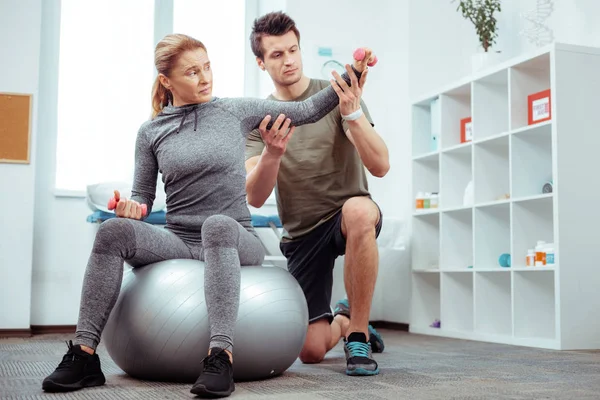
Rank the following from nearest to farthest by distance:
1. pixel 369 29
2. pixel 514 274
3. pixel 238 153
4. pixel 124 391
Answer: pixel 124 391 → pixel 238 153 → pixel 514 274 → pixel 369 29

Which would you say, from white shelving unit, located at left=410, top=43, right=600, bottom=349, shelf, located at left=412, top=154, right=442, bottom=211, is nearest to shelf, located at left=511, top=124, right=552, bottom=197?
white shelving unit, located at left=410, top=43, right=600, bottom=349

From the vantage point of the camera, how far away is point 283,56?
2555mm

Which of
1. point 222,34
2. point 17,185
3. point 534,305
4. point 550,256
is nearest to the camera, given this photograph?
point 550,256

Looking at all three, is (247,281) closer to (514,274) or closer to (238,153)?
(238,153)

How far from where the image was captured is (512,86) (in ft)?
11.6

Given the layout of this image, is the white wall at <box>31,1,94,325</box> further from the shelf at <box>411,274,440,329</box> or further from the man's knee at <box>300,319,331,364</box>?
the man's knee at <box>300,319,331,364</box>

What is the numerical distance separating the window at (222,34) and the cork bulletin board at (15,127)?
1286mm

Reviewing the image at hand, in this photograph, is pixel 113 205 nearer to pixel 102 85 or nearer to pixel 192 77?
pixel 192 77

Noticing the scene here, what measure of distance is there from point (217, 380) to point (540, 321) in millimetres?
2208

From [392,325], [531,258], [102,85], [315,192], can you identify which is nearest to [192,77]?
[315,192]

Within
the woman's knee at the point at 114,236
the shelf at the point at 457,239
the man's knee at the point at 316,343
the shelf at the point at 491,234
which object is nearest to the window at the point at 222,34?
the shelf at the point at 457,239

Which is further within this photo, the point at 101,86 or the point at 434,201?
the point at 101,86

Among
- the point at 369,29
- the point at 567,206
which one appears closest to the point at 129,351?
the point at 567,206

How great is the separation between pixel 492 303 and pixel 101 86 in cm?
273
